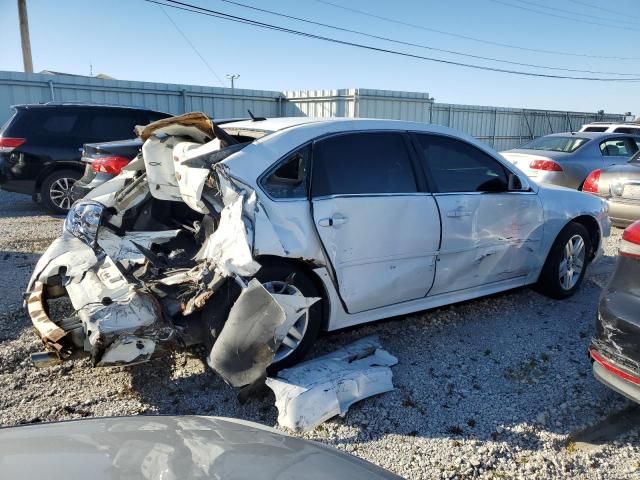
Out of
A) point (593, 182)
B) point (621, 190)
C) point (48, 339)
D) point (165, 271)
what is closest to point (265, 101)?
point (593, 182)

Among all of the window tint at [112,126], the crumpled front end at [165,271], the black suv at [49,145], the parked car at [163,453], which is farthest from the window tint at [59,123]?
the parked car at [163,453]

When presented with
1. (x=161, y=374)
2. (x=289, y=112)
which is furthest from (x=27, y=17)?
(x=161, y=374)

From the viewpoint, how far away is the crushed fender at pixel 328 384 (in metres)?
2.96

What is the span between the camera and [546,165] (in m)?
9.66

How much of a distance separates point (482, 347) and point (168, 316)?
2.42 metres

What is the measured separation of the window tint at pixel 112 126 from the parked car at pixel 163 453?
28.0ft

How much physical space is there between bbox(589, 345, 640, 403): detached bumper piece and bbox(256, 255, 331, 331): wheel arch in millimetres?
1682

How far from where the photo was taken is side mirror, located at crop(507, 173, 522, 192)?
450cm

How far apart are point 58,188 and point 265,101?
949 centimetres

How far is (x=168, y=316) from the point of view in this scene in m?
3.15

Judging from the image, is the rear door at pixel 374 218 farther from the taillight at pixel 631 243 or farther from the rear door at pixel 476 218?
the taillight at pixel 631 243

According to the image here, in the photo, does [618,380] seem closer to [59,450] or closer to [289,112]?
[59,450]

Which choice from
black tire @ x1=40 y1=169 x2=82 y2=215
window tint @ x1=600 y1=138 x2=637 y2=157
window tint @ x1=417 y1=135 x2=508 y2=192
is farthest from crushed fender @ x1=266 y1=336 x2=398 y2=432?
window tint @ x1=600 y1=138 x2=637 y2=157

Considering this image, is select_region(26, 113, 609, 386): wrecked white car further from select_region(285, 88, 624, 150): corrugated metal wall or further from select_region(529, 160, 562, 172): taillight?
select_region(285, 88, 624, 150): corrugated metal wall
